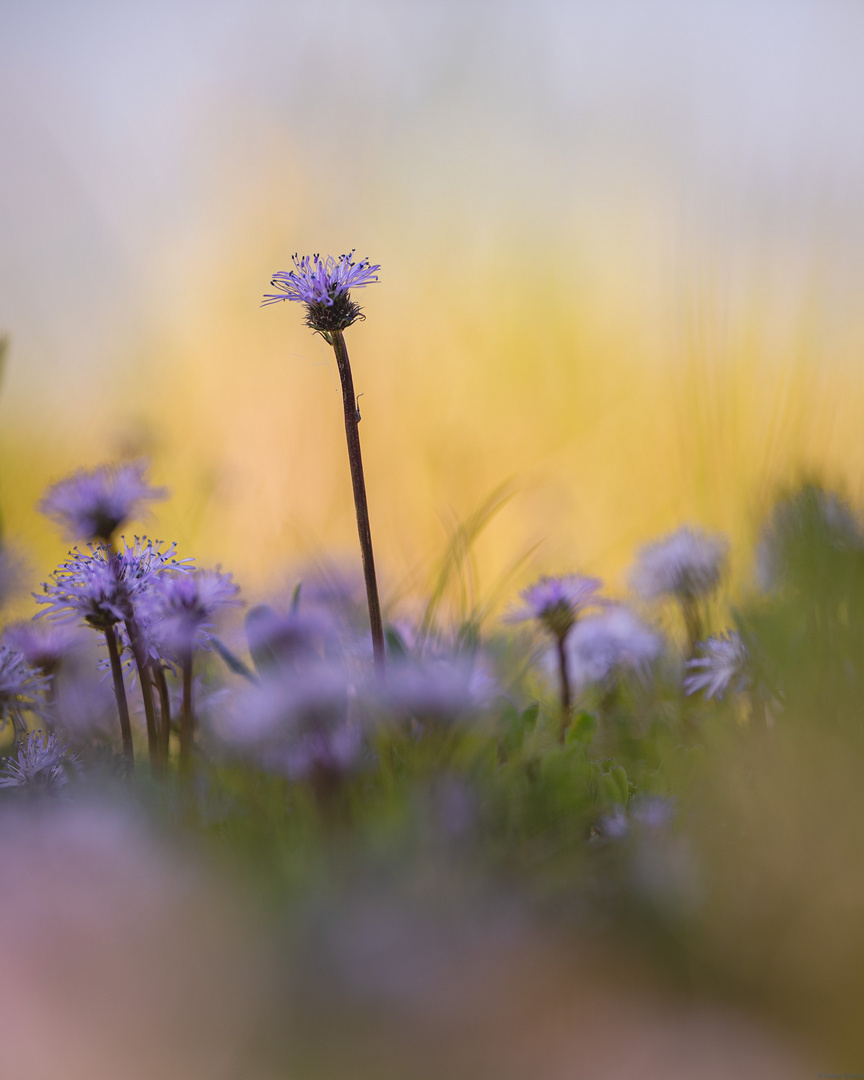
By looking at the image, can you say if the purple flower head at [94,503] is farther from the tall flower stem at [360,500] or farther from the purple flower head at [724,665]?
the purple flower head at [724,665]

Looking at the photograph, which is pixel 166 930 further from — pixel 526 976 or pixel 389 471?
pixel 389 471

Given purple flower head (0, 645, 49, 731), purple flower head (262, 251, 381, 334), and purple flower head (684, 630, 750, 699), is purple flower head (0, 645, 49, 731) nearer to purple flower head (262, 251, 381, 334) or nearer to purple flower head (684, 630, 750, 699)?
purple flower head (262, 251, 381, 334)

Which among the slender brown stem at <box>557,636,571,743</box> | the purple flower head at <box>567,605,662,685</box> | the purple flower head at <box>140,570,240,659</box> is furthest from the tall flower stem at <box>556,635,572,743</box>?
the purple flower head at <box>140,570,240,659</box>

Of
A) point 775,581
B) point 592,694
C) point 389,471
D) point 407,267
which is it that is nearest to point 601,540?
point 389,471

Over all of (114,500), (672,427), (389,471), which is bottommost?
(114,500)

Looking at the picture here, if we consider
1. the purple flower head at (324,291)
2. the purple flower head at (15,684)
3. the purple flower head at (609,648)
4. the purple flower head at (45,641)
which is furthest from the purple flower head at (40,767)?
the purple flower head at (609,648)

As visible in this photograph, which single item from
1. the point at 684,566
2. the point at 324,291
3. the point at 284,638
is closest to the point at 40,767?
the point at 284,638
